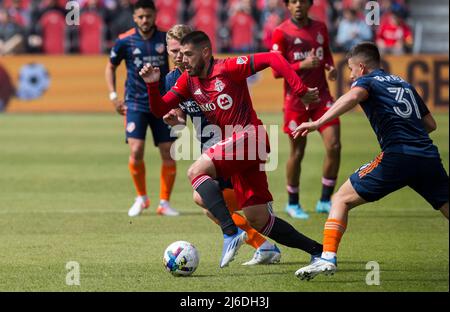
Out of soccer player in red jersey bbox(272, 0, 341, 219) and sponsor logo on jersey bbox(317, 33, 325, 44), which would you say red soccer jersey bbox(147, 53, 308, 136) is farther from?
sponsor logo on jersey bbox(317, 33, 325, 44)

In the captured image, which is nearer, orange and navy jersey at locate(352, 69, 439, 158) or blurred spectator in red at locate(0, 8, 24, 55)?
orange and navy jersey at locate(352, 69, 439, 158)

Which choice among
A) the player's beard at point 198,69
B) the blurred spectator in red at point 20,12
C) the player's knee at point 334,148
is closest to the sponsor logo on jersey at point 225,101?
the player's beard at point 198,69

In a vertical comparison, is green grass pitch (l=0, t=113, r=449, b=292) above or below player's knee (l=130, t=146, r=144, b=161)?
below

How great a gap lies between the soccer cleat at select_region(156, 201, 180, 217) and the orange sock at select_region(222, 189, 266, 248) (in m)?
2.69

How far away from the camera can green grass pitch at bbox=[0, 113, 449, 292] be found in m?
8.32

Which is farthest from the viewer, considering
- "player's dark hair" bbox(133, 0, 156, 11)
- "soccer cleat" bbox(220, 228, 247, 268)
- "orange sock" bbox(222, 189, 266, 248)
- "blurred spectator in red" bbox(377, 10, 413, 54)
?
"blurred spectator in red" bbox(377, 10, 413, 54)

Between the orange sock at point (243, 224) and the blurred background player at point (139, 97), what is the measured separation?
273 centimetres

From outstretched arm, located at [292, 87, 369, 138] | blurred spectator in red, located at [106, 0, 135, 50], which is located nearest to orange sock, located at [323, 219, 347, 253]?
outstretched arm, located at [292, 87, 369, 138]

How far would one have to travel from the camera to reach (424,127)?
8.25 m

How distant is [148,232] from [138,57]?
2.42 metres

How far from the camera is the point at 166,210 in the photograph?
12289 mm

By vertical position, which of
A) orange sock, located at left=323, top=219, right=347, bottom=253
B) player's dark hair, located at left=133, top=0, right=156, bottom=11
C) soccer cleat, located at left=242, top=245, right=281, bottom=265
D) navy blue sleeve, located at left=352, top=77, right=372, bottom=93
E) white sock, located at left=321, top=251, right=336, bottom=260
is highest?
player's dark hair, located at left=133, top=0, right=156, bottom=11
